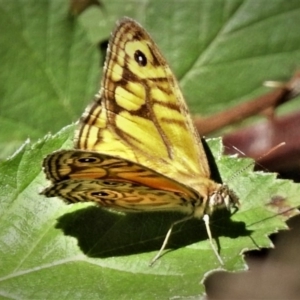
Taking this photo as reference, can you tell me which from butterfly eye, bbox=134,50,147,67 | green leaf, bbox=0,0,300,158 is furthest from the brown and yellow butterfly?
green leaf, bbox=0,0,300,158

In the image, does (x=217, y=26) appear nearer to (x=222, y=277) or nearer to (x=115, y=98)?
(x=115, y=98)

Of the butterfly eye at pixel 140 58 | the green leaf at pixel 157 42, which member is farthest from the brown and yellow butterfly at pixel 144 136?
the green leaf at pixel 157 42

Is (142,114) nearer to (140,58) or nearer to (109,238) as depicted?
(140,58)

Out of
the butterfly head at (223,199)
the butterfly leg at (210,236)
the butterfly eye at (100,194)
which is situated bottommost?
the butterfly leg at (210,236)

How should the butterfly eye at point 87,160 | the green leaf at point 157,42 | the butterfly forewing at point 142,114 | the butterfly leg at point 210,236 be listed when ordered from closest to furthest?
the butterfly eye at point 87,160 → the butterfly leg at point 210,236 → the butterfly forewing at point 142,114 → the green leaf at point 157,42

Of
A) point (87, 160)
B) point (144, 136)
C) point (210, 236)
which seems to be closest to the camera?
point (87, 160)

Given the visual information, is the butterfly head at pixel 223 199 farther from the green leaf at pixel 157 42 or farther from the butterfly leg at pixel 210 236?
the green leaf at pixel 157 42

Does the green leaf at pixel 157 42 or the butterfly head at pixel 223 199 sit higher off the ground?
the green leaf at pixel 157 42

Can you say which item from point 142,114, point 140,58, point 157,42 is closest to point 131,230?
point 142,114
